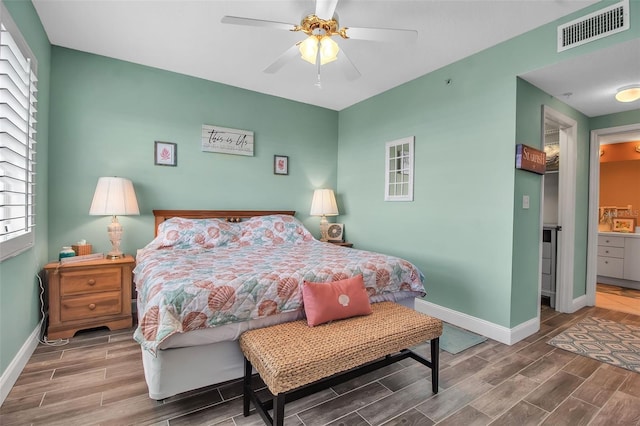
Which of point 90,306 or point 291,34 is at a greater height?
point 291,34

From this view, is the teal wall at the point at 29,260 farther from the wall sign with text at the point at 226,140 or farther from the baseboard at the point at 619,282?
the baseboard at the point at 619,282

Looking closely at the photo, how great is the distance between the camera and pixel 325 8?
1961mm

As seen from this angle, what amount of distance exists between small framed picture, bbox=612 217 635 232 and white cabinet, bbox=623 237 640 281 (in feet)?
1.29

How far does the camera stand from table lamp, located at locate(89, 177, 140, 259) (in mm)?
2936

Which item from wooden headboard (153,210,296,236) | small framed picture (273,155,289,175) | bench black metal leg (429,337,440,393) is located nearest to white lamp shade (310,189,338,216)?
wooden headboard (153,210,296,236)

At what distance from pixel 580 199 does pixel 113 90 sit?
215 inches

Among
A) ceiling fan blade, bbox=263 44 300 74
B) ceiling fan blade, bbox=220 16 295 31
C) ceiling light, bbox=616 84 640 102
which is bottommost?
ceiling light, bbox=616 84 640 102

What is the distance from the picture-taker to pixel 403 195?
383 centimetres

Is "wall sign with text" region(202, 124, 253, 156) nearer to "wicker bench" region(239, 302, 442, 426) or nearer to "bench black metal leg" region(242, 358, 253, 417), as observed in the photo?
"wicker bench" region(239, 302, 442, 426)

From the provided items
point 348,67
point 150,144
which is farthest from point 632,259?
point 150,144

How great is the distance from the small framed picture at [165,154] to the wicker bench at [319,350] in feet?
8.44

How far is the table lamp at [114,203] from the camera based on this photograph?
2936mm

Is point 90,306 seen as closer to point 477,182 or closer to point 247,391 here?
point 247,391

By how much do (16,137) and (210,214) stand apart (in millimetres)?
1993
